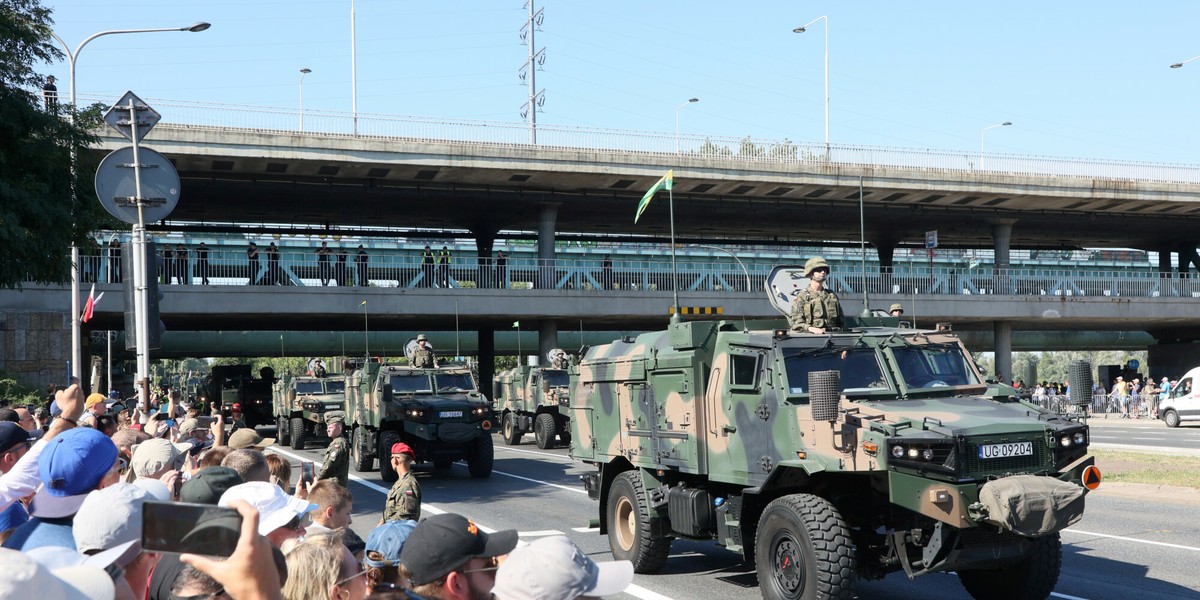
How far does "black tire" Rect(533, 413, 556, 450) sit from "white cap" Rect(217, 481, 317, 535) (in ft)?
77.5

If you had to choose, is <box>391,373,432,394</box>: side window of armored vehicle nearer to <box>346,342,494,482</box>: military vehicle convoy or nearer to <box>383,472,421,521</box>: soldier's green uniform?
<box>346,342,494,482</box>: military vehicle convoy

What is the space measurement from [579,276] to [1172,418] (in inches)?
751

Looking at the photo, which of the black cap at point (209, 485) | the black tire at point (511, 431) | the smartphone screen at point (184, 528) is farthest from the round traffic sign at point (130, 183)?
the black tire at point (511, 431)

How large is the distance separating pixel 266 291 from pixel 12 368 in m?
7.17

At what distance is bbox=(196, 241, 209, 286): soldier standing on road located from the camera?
34.0 meters

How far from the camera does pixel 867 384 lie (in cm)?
963

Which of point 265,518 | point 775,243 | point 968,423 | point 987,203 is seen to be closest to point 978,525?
point 968,423

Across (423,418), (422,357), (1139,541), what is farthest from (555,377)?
(1139,541)

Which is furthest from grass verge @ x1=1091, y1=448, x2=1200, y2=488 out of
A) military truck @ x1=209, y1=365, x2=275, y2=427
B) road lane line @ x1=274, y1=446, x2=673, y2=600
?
military truck @ x1=209, y1=365, x2=275, y2=427

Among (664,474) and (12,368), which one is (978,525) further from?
(12,368)

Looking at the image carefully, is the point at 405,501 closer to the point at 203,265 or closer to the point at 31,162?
the point at 31,162

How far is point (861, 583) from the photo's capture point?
1045 cm

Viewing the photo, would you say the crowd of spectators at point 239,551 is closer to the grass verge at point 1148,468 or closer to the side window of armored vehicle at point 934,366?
the side window of armored vehicle at point 934,366

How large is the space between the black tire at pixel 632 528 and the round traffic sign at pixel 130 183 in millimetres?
5544
